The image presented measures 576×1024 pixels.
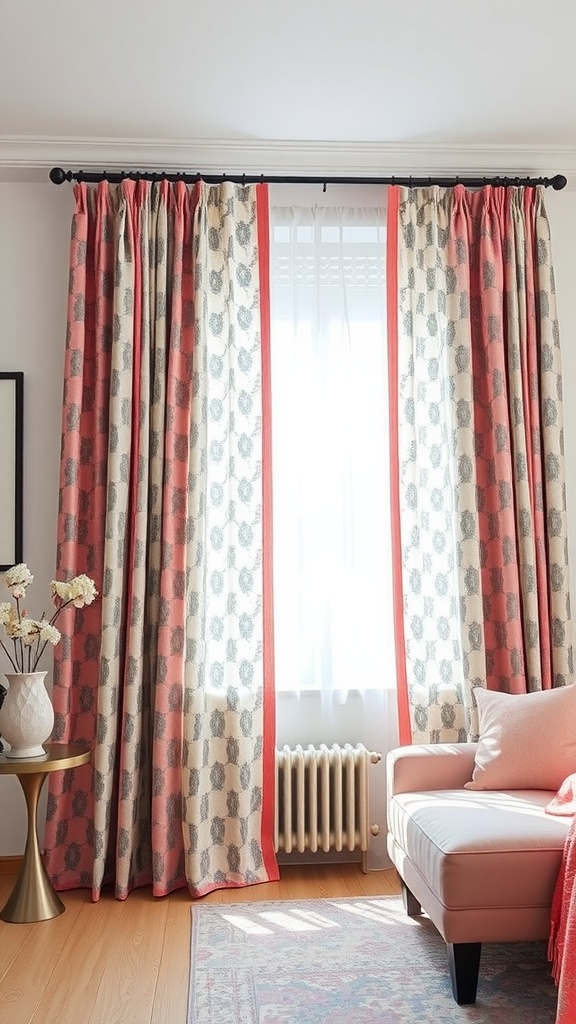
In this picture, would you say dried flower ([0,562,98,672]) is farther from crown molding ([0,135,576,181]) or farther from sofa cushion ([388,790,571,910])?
crown molding ([0,135,576,181])

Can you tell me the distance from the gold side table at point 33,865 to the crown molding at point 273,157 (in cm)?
232

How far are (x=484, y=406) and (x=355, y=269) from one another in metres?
0.80

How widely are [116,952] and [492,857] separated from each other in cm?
126

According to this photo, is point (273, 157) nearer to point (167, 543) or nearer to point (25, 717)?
point (167, 543)

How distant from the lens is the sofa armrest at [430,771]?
10.6 feet

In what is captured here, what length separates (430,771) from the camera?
323cm

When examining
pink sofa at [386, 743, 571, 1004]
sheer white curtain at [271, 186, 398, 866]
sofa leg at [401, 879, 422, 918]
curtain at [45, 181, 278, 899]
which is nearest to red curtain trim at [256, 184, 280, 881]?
curtain at [45, 181, 278, 899]

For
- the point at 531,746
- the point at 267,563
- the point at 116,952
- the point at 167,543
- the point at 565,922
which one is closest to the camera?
the point at 565,922

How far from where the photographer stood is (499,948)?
292 centimetres

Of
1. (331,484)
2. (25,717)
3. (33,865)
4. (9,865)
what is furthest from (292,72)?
(9,865)

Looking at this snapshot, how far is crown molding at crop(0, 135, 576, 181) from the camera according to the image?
3.74 metres

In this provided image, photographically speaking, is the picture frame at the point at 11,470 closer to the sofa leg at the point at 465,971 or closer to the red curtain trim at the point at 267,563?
the red curtain trim at the point at 267,563

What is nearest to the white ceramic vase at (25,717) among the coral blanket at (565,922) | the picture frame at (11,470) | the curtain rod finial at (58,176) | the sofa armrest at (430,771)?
the picture frame at (11,470)

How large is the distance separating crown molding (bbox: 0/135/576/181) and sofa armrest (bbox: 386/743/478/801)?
7.73 ft
